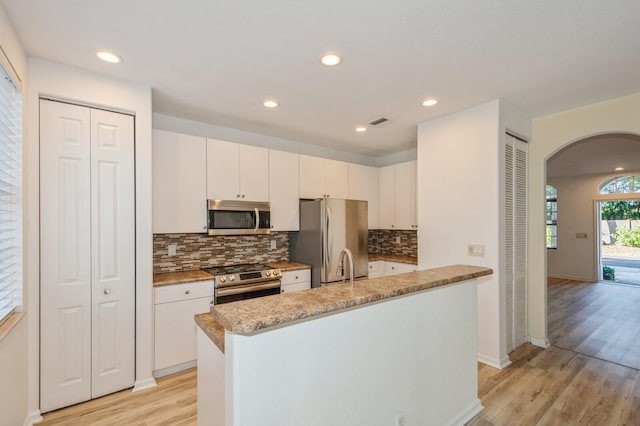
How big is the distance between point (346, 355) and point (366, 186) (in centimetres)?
350

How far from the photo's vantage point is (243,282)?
3113 millimetres

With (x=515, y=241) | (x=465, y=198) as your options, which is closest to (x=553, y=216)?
(x=515, y=241)

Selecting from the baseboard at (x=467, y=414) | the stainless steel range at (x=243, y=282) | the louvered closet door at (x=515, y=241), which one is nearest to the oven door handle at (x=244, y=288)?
the stainless steel range at (x=243, y=282)

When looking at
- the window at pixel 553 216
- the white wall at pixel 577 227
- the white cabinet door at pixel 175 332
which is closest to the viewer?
the white cabinet door at pixel 175 332

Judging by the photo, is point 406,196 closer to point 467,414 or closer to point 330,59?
point 330,59

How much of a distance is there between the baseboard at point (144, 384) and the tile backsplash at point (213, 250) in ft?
3.52

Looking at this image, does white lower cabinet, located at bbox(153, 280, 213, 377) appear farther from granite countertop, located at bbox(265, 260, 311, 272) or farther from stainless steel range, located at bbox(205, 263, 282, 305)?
granite countertop, located at bbox(265, 260, 311, 272)

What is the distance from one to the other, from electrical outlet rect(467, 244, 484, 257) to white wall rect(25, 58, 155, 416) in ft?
9.98

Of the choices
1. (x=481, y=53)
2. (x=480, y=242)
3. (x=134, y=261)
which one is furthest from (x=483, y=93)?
(x=134, y=261)

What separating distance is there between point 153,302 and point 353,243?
2303 mm

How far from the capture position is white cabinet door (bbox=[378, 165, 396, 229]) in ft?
15.2

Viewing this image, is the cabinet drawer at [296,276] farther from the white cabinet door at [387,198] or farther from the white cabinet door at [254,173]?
the white cabinet door at [387,198]

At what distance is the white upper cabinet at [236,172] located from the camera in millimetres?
3291

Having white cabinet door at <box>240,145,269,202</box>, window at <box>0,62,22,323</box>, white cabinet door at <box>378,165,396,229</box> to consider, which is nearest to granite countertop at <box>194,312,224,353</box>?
window at <box>0,62,22,323</box>
